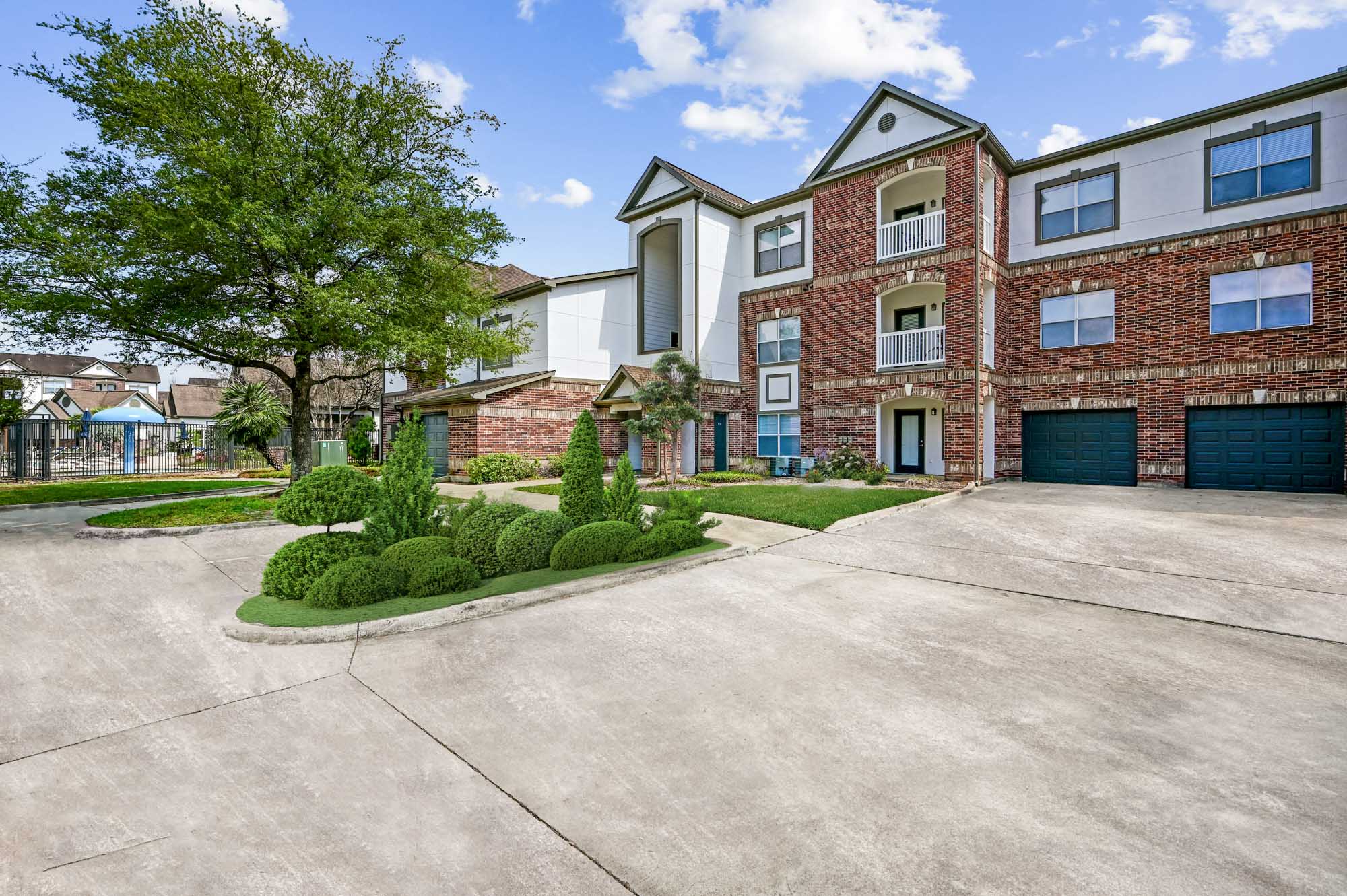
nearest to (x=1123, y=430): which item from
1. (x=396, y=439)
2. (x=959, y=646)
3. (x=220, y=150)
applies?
(x=959, y=646)

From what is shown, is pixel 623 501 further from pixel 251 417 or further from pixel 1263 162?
pixel 251 417

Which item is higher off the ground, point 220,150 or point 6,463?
point 220,150

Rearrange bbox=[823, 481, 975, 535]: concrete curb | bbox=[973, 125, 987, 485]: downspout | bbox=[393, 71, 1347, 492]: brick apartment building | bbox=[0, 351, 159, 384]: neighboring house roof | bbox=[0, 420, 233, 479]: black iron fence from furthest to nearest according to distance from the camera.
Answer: bbox=[0, 351, 159, 384]: neighboring house roof, bbox=[0, 420, 233, 479]: black iron fence, bbox=[973, 125, 987, 485]: downspout, bbox=[393, 71, 1347, 492]: brick apartment building, bbox=[823, 481, 975, 535]: concrete curb

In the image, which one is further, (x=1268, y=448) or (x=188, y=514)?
(x=1268, y=448)


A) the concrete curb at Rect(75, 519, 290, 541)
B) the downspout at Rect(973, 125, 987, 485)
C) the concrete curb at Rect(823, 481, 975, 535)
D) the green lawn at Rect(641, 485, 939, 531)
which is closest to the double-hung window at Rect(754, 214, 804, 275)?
the downspout at Rect(973, 125, 987, 485)

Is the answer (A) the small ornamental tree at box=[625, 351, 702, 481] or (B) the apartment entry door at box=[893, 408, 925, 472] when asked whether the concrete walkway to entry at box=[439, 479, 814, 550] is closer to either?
(A) the small ornamental tree at box=[625, 351, 702, 481]

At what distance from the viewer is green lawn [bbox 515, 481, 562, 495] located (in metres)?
16.0

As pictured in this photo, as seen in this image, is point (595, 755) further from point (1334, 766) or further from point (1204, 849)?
point (1334, 766)

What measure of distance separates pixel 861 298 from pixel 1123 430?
7.86 metres

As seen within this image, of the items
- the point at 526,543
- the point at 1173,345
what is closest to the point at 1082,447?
the point at 1173,345

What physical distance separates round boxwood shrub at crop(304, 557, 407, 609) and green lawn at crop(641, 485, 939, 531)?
15.7 feet

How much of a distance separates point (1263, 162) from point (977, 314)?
708 cm

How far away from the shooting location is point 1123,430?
1677cm

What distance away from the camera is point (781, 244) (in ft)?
73.9
